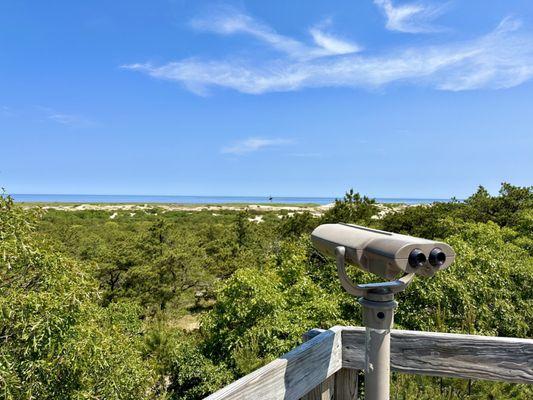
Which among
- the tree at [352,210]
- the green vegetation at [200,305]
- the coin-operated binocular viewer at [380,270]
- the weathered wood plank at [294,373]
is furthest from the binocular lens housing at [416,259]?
the tree at [352,210]

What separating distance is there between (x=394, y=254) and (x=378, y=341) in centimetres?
34

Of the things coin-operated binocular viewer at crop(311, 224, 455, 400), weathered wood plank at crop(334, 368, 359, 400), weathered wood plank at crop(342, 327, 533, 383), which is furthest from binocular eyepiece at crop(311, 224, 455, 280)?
weathered wood plank at crop(334, 368, 359, 400)

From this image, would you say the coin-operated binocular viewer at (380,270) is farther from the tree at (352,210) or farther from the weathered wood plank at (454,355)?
the tree at (352,210)

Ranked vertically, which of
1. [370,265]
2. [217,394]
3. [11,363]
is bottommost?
[11,363]

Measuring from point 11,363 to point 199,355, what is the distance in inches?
178

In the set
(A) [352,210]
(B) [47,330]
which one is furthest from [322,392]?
(A) [352,210]

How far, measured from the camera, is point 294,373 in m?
1.30

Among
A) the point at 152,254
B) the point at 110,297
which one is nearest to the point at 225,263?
the point at 152,254

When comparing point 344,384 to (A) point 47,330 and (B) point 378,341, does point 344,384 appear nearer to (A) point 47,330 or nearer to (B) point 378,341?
(B) point 378,341

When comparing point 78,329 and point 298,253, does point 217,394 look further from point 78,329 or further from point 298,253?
point 298,253

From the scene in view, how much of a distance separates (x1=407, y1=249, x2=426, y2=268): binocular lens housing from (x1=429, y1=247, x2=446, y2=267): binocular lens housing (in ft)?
0.13

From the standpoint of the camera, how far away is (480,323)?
8.04 metres

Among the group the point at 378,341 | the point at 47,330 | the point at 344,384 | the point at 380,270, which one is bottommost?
the point at 47,330

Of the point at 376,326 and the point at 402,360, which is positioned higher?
the point at 376,326
